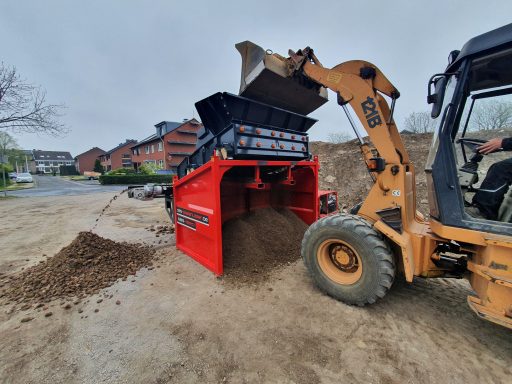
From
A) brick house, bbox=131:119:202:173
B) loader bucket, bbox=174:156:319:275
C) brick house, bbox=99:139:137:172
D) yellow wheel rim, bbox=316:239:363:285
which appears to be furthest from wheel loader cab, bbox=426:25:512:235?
brick house, bbox=99:139:137:172

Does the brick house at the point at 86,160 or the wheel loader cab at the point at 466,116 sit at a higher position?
the brick house at the point at 86,160

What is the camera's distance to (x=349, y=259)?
2.81 metres

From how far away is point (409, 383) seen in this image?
180 centimetres

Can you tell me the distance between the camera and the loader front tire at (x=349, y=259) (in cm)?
250

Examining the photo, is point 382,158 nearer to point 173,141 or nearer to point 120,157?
point 173,141

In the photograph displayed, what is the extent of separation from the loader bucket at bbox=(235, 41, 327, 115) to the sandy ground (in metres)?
2.77

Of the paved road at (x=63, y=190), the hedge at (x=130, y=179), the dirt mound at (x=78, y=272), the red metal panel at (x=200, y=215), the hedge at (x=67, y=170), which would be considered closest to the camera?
the dirt mound at (x=78, y=272)

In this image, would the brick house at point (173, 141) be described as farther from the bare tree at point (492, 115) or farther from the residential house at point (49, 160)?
the residential house at point (49, 160)

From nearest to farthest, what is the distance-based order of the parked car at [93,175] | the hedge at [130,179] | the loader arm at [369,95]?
1. the loader arm at [369,95]
2. the hedge at [130,179]
3. the parked car at [93,175]

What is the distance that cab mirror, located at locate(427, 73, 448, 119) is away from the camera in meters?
2.28

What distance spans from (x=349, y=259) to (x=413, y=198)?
1.18 metres

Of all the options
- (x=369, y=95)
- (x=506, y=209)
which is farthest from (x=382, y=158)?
(x=506, y=209)

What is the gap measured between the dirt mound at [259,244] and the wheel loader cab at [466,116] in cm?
227

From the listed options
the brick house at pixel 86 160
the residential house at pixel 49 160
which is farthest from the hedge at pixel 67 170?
the residential house at pixel 49 160
